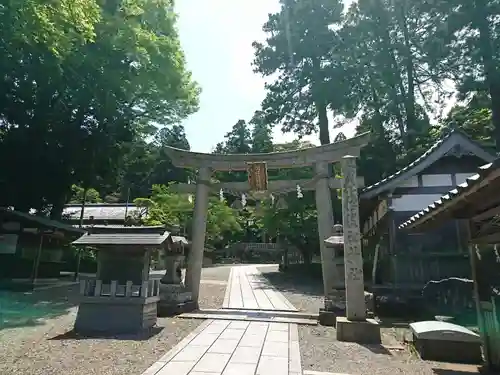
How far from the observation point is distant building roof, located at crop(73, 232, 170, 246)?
8.24 meters

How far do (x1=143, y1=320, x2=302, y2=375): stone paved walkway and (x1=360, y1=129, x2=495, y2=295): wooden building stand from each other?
5.55 meters

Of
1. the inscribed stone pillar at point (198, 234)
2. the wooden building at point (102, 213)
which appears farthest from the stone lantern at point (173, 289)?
the wooden building at point (102, 213)

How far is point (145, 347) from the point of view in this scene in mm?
6484

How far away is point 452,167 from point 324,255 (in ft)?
21.4

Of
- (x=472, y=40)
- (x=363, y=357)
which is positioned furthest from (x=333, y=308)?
(x=472, y=40)

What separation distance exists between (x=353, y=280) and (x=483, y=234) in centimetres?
291

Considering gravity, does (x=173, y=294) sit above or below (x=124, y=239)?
below

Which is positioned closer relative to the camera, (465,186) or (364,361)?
(465,186)

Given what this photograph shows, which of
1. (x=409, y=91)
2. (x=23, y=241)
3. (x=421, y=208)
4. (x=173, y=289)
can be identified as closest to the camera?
(x=173, y=289)

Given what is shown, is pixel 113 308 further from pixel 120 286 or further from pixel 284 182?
pixel 284 182

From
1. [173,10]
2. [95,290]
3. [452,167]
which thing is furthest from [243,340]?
[173,10]

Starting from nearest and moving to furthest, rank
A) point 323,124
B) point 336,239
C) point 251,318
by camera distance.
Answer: point 251,318, point 336,239, point 323,124

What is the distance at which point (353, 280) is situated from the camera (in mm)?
7883

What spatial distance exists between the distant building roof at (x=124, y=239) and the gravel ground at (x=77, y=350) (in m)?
1.90
